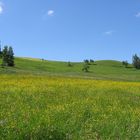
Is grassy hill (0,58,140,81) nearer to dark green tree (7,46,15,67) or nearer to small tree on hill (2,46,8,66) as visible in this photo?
dark green tree (7,46,15,67)

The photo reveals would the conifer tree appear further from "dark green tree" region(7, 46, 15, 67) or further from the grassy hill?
the grassy hill

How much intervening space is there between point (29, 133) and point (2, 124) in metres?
1.06

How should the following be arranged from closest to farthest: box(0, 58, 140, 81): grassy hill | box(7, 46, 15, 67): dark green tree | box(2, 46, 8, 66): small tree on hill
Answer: box(0, 58, 140, 81): grassy hill < box(2, 46, 8, 66): small tree on hill < box(7, 46, 15, 67): dark green tree

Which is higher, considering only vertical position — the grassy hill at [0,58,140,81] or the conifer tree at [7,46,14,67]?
the conifer tree at [7,46,14,67]

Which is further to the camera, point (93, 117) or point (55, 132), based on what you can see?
point (93, 117)

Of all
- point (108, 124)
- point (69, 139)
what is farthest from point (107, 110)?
point (69, 139)

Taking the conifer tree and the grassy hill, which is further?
the conifer tree

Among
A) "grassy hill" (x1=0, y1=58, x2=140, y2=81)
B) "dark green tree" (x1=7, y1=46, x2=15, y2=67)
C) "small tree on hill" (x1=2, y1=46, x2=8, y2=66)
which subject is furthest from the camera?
"dark green tree" (x1=7, y1=46, x2=15, y2=67)

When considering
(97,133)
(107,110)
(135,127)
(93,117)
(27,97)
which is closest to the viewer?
(97,133)

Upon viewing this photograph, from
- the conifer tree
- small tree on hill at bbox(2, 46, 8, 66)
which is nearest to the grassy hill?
the conifer tree

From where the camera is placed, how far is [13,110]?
16453 millimetres

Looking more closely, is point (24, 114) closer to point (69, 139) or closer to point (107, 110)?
point (69, 139)

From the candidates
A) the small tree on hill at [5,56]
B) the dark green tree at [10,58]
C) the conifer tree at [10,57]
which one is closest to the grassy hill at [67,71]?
the dark green tree at [10,58]

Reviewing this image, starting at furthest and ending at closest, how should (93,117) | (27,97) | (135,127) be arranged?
(27,97) → (93,117) → (135,127)
